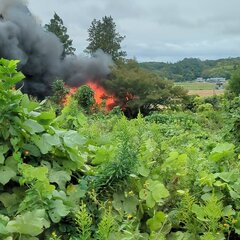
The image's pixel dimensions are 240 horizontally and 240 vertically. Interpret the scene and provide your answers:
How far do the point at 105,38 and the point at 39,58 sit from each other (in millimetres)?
10924

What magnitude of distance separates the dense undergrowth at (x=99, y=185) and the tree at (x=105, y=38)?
1380 inches

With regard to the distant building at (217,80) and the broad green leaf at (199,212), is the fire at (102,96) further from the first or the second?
the broad green leaf at (199,212)

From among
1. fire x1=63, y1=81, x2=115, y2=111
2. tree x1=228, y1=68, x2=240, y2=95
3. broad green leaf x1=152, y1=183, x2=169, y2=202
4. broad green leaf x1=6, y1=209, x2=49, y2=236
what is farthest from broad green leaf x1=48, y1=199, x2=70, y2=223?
tree x1=228, y1=68, x2=240, y2=95

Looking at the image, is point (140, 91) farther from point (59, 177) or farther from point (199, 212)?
point (199, 212)

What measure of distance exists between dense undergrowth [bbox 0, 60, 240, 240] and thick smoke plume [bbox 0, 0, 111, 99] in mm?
24154

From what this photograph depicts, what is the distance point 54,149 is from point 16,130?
8.0 inches

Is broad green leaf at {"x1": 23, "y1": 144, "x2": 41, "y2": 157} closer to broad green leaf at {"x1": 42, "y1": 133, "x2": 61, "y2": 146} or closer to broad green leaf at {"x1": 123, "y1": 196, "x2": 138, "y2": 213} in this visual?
broad green leaf at {"x1": 42, "y1": 133, "x2": 61, "y2": 146}

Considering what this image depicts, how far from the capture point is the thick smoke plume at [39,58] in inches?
1045

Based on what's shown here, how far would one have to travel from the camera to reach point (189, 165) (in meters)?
1.97

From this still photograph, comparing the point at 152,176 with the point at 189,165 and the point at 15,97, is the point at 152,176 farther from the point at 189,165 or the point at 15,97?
the point at 15,97

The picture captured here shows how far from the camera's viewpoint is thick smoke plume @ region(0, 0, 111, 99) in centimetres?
2653

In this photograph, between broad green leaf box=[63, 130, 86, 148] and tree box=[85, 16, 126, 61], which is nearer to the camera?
broad green leaf box=[63, 130, 86, 148]

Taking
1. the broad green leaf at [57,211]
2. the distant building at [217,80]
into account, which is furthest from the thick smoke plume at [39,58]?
the broad green leaf at [57,211]

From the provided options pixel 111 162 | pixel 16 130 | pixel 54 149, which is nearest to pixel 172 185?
pixel 111 162
